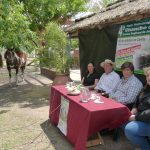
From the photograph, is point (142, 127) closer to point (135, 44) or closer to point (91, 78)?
point (135, 44)

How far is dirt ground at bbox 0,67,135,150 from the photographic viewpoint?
232 inches

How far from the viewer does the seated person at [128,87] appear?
6.02m

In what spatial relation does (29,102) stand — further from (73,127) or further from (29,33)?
(73,127)

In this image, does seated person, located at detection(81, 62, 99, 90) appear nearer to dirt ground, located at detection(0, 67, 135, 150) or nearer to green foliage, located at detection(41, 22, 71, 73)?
dirt ground, located at detection(0, 67, 135, 150)

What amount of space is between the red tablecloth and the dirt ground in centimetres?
46

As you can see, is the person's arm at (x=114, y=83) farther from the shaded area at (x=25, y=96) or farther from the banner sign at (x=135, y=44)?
the shaded area at (x=25, y=96)

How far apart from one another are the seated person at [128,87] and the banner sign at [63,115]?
105 centimetres

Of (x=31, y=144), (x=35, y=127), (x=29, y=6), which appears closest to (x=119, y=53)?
(x=35, y=127)

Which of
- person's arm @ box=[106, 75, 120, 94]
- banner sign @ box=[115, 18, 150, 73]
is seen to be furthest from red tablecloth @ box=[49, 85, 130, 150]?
banner sign @ box=[115, 18, 150, 73]

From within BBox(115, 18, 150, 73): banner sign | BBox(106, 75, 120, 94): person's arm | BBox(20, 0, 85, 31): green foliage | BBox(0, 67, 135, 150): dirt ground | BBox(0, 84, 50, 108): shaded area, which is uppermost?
BBox(20, 0, 85, 31): green foliage

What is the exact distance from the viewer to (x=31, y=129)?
277 inches

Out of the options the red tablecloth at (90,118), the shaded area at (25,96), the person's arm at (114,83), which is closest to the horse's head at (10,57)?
the shaded area at (25,96)

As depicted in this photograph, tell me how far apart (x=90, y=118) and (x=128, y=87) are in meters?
1.43

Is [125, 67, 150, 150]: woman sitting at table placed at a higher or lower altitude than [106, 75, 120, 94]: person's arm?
lower
